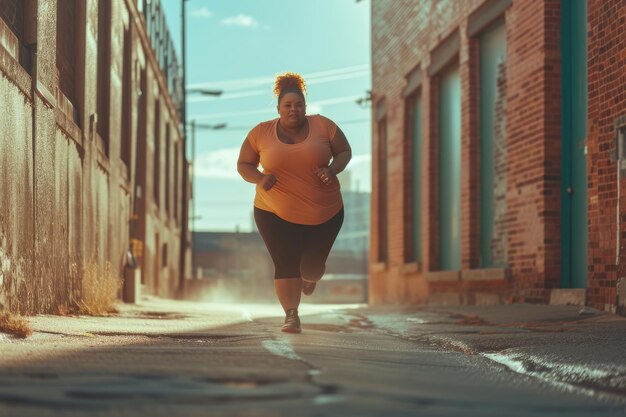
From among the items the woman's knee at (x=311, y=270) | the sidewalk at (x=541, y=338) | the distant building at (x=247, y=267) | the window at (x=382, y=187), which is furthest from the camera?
the distant building at (x=247, y=267)

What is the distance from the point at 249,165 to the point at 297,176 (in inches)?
14.3

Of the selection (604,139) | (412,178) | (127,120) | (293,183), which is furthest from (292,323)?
(412,178)

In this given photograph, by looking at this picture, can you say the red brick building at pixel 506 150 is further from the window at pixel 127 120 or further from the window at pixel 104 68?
the window at pixel 104 68

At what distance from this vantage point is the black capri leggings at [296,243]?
245 inches

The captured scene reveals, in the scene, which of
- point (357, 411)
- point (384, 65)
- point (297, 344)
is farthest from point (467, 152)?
point (357, 411)

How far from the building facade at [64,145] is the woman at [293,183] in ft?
5.04

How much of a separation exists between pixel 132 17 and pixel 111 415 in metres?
13.7

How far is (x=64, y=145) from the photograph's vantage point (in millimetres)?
8320

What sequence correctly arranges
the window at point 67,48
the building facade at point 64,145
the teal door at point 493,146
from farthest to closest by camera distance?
the teal door at point 493,146 < the window at point 67,48 < the building facade at point 64,145

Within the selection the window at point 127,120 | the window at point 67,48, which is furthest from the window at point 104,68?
the window at point 127,120

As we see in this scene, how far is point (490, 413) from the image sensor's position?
286 cm

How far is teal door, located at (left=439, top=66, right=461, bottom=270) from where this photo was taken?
13961mm

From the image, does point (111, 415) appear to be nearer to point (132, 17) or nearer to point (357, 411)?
A: point (357, 411)

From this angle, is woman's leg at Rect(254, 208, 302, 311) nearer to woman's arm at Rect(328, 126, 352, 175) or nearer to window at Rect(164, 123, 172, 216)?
woman's arm at Rect(328, 126, 352, 175)
